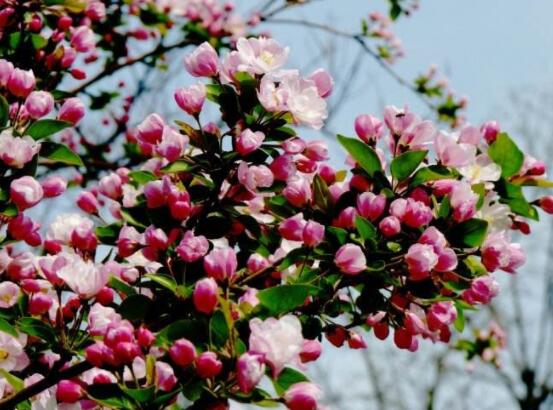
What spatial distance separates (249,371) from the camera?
95 cm

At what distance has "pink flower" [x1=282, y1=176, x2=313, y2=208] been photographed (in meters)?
1.35

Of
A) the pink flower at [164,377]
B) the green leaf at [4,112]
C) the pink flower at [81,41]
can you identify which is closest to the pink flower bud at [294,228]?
the pink flower at [164,377]

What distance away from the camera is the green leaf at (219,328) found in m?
1.06

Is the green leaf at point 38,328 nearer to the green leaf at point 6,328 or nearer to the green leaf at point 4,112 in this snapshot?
the green leaf at point 6,328

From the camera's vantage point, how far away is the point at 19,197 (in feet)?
4.32

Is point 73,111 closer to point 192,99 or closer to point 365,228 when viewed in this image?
point 192,99

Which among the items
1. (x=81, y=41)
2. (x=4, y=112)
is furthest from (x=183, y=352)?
(x=81, y=41)

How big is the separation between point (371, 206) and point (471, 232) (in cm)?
19

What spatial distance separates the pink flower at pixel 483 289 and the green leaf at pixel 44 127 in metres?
0.82

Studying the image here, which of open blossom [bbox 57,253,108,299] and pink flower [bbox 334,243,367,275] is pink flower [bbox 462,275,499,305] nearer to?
pink flower [bbox 334,243,367,275]

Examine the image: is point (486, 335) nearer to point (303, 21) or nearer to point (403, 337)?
point (303, 21)

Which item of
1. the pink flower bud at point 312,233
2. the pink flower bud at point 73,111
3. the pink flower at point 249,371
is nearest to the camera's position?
the pink flower at point 249,371

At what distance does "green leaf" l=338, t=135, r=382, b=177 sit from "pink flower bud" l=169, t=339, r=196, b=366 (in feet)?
1.68

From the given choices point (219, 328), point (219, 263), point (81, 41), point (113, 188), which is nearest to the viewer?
point (219, 328)
